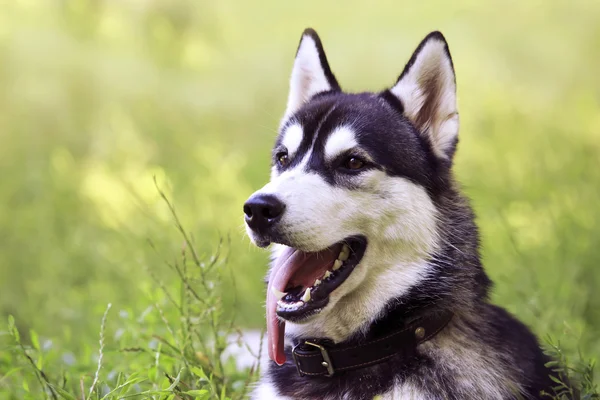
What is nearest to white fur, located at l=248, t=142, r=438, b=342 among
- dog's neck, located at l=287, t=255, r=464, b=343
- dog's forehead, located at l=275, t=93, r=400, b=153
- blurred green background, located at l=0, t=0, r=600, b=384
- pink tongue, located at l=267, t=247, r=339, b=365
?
dog's neck, located at l=287, t=255, r=464, b=343

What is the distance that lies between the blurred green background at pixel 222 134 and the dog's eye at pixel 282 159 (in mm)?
440

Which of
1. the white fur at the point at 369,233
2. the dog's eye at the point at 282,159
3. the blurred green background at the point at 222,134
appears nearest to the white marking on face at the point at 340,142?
the white fur at the point at 369,233

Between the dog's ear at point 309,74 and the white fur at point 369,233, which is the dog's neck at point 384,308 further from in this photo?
the dog's ear at point 309,74

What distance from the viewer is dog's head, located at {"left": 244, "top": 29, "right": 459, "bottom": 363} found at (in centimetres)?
276

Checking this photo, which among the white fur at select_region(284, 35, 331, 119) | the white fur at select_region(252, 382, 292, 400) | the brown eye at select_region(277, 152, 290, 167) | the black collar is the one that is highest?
the white fur at select_region(284, 35, 331, 119)

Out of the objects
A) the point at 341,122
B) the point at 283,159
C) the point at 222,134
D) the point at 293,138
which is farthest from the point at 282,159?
the point at 222,134

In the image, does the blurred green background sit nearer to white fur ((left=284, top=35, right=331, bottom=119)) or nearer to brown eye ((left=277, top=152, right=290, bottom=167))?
brown eye ((left=277, top=152, right=290, bottom=167))

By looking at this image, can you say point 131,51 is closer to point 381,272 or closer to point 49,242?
point 49,242

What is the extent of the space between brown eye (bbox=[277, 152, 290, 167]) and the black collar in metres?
0.91

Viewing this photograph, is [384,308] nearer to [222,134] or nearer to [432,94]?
[432,94]

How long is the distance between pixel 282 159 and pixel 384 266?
789 mm

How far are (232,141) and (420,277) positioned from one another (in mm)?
7362

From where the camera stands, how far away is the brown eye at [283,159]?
3277 millimetres

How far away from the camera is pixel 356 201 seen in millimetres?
2898
